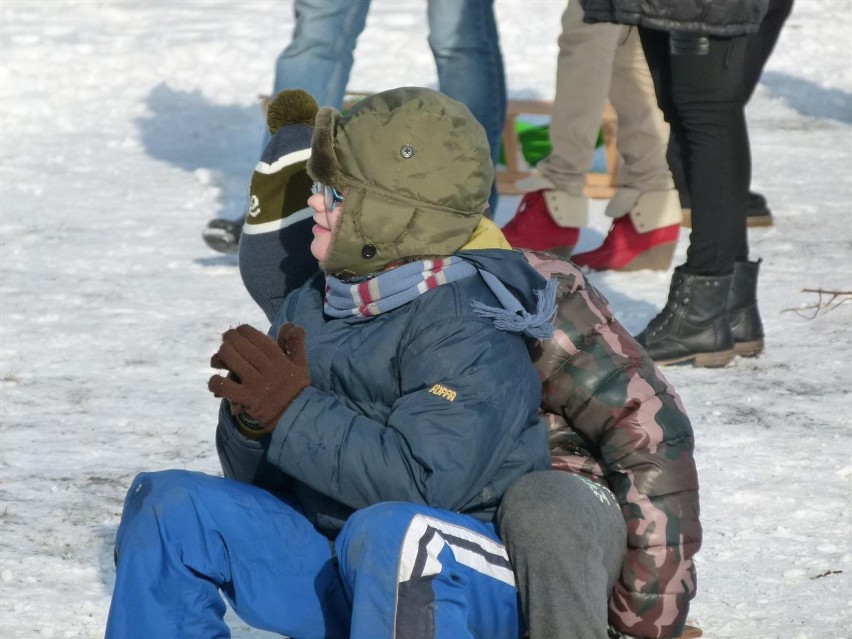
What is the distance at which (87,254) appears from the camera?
16.7 ft

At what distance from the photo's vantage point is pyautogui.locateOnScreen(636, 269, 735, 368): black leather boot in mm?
3711

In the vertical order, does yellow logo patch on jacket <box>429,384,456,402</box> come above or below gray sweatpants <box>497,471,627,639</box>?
above

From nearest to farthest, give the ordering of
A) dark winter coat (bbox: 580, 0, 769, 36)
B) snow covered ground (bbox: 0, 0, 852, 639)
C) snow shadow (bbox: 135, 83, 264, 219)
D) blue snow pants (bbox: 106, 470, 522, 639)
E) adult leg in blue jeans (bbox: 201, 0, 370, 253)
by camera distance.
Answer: blue snow pants (bbox: 106, 470, 522, 639) → snow covered ground (bbox: 0, 0, 852, 639) → dark winter coat (bbox: 580, 0, 769, 36) → adult leg in blue jeans (bbox: 201, 0, 370, 253) → snow shadow (bbox: 135, 83, 264, 219)

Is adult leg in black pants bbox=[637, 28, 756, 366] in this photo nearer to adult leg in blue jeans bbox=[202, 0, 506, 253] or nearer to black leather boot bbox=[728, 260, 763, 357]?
black leather boot bbox=[728, 260, 763, 357]

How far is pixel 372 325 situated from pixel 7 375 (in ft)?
6.81

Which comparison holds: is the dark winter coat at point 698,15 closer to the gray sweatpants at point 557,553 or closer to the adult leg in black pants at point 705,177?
the adult leg in black pants at point 705,177

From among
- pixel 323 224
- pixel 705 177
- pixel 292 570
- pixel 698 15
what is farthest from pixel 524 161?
pixel 292 570

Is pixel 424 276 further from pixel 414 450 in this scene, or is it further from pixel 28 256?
pixel 28 256

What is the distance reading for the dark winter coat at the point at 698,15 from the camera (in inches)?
134

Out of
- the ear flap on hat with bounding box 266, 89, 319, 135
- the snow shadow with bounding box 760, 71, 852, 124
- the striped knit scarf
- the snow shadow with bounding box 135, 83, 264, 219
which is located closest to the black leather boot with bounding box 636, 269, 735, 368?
the ear flap on hat with bounding box 266, 89, 319, 135

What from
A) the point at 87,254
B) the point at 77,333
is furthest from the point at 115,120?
the point at 77,333

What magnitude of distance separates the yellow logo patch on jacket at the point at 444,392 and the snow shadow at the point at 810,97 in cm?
584

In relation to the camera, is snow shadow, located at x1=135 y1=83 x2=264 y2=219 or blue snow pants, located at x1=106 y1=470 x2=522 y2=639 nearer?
blue snow pants, located at x1=106 y1=470 x2=522 y2=639

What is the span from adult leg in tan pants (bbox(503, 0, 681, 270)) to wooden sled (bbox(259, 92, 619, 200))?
1.23 metres
